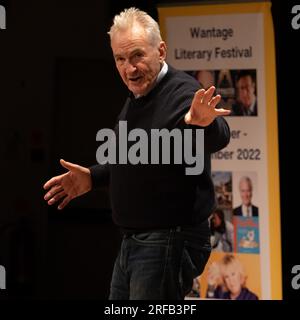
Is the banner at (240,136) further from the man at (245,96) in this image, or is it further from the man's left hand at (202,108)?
the man's left hand at (202,108)

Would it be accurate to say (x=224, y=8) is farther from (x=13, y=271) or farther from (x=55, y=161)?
(x=13, y=271)

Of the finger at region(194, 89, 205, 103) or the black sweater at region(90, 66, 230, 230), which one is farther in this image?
the black sweater at region(90, 66, 230, 230)

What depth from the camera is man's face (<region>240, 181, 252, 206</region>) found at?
132 inches

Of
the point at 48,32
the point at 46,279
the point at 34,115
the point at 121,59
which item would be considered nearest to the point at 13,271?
the point at 46,279

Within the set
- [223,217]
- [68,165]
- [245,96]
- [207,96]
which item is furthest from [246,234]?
[207,96]

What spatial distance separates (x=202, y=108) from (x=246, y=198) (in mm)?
1657

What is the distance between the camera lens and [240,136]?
11.0 feet

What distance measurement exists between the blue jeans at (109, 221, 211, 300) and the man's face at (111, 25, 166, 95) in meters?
0.50

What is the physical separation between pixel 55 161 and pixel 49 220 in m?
0.44

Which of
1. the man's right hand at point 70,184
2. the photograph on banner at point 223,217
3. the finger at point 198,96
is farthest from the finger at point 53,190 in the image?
the photograph on banner at point 223,217

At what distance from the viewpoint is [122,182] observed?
6.61ft

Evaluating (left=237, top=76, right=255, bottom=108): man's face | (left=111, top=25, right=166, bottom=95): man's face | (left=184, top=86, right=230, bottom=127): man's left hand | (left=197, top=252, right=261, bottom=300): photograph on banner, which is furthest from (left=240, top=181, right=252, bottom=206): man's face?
(left=184, top=86, right=230, bottom=127): man's left hand

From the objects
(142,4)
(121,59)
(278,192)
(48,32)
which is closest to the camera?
(121,59)

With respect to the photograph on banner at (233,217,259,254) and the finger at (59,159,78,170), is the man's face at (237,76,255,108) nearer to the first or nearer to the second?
the photograph on banner at (233,217,259,254)
